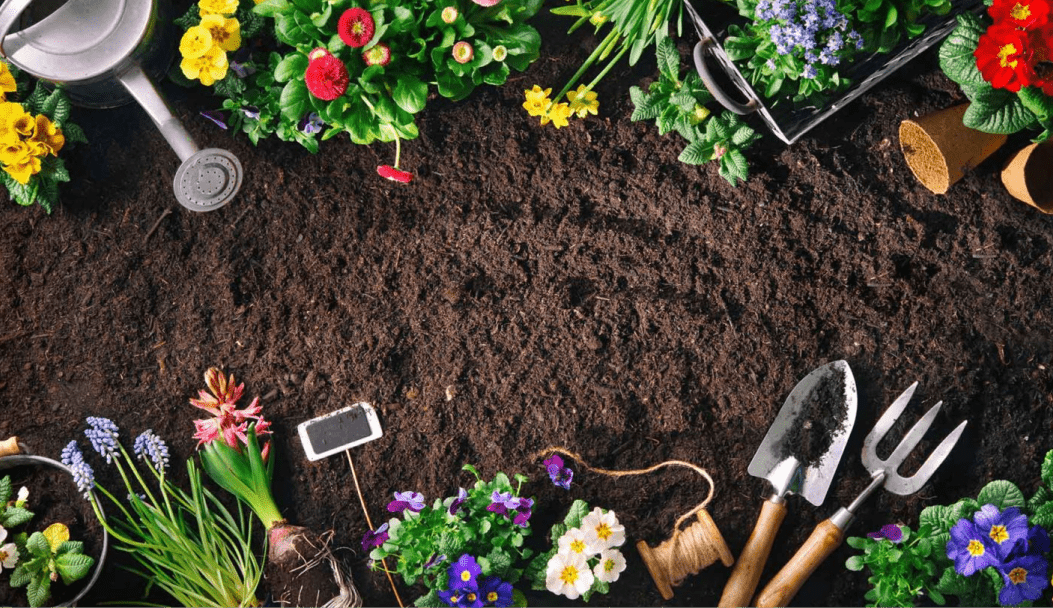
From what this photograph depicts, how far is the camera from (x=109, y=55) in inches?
75.2

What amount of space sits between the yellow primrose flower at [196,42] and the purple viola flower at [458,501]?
1.21 metres

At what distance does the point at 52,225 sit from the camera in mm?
2080

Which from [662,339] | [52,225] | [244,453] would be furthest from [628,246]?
[52,225]

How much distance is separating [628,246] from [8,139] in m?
1.51

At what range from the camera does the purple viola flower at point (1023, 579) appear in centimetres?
183

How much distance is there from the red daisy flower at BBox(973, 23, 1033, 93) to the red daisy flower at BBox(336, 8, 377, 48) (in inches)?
52.7

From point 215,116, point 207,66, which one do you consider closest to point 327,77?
point 207,66

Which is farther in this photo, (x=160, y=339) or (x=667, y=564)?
(x=160, y=339)

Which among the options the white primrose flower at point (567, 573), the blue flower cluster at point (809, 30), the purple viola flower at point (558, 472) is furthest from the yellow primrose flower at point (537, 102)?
the white primrose flower at point (567, 573)

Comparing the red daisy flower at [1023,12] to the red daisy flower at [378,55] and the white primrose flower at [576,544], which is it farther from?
the white primrose flower at [576,544]

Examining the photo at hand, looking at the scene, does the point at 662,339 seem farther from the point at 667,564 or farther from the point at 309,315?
the point at 309,315

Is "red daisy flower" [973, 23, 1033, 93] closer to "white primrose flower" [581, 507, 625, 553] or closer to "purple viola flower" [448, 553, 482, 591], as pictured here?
"white primrose flower" [581, 507, 625, 553]

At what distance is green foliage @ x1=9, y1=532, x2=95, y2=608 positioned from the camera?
187 centimetres

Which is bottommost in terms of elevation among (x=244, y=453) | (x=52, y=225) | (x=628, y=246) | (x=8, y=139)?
(x=628, y=246)
